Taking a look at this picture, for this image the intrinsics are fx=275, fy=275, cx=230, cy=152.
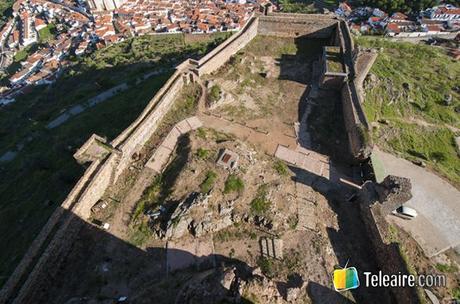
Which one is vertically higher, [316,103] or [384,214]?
[316,103]

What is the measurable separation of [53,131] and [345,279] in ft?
123

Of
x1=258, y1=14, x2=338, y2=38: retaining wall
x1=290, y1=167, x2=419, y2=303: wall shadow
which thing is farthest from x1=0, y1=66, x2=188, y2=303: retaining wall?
x1=258, y1=14, x2=338, y2=38: retaining wall

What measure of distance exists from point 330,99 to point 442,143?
12097mm

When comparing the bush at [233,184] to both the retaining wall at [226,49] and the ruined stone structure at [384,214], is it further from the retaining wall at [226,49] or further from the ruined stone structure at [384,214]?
the retaining wall at [226,49]

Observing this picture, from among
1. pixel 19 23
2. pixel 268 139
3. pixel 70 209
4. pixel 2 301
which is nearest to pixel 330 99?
pixel 268 139

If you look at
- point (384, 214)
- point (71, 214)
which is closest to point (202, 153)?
point (71, 214)

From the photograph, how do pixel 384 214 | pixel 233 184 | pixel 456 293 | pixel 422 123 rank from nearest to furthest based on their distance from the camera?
pixel 456 293
pixel 384 214
pixel 233 184
pixel 422 123

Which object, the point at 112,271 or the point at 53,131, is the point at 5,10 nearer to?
the point at 53,131

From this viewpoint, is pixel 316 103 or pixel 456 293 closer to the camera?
pixel 456 293

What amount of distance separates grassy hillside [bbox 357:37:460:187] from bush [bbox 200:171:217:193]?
50.8ft

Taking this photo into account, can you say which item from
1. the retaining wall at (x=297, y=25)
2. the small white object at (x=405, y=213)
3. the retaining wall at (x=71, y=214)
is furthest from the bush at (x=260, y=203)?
the retaining wall at (x=297, y=25)

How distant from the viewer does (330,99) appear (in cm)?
2533

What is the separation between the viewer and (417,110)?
28.8 metres

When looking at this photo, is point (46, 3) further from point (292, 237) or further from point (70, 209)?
point (292, 237)
